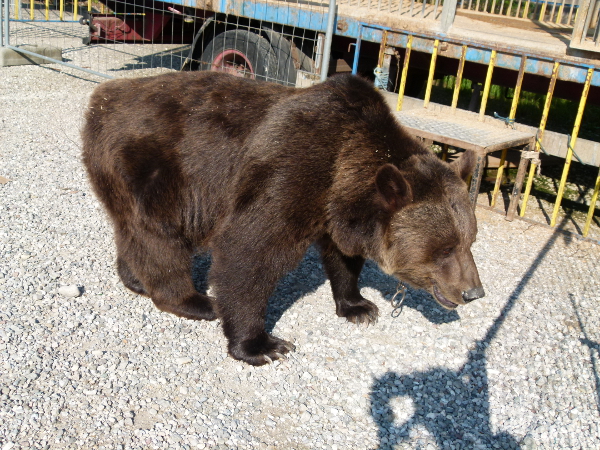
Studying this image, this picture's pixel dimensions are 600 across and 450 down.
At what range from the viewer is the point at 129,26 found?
10.7 m

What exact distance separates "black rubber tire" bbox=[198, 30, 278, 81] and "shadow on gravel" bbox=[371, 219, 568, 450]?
5240 millimetres

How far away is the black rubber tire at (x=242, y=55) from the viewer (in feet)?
27.8

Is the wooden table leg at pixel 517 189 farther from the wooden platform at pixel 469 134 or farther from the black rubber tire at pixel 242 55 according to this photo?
the black rubber tire at pixel 242 55

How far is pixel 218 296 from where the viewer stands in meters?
4.05

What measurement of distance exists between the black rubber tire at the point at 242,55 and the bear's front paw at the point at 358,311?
4464 mm

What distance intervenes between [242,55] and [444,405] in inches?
242

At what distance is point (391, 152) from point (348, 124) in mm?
326

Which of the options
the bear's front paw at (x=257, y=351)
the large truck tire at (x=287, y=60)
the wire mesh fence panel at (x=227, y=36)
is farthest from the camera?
the large truck tire at (x=287, y=60)

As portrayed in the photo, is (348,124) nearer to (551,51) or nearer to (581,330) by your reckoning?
(581,330)

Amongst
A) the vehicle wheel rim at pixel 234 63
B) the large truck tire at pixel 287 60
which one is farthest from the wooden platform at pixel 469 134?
the vehicle wheel rim at pixel 234 63

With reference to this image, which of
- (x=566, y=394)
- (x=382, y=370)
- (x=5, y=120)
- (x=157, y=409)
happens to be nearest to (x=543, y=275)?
(x=566, y=394)

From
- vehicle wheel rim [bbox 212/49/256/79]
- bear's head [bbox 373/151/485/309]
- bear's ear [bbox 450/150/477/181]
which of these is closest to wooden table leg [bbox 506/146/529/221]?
A: bear's ear [bbox 450/150/477/181]

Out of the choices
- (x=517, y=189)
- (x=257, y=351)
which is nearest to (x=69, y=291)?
(x=257, y=351)

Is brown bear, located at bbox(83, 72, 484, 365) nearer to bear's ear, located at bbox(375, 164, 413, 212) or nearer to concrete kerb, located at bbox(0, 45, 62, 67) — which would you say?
bear's ear, located at bbox(375, 164, 413, 212)
